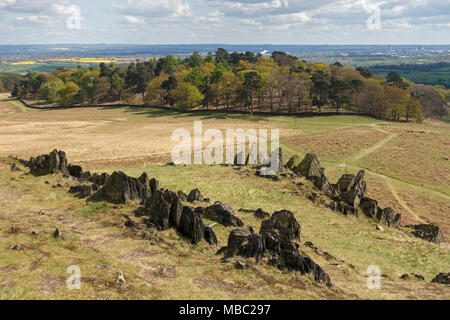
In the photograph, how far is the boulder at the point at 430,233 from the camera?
3497cm

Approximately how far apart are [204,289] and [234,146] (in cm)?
6009

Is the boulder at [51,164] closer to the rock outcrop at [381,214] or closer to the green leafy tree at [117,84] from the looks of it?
the rock outcrop at [381,214]

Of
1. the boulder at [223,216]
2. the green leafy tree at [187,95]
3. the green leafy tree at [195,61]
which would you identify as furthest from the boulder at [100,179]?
the green leafy tree at [195,61]

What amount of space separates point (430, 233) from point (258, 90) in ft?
325

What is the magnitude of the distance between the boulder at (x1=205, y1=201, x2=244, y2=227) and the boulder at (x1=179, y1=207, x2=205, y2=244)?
449 centimetres

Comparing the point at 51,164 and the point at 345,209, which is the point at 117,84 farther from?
the point at 345,209

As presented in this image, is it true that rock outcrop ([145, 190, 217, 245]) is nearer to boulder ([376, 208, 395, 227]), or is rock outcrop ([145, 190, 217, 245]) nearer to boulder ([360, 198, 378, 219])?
boulder ([360, 198, 378, 219])

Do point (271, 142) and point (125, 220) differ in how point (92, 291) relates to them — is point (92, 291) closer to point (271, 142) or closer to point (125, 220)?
point (125, 220)

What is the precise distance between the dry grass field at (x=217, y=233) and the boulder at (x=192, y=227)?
820mm

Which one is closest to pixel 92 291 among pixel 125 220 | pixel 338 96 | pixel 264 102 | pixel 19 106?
pixel 125 220

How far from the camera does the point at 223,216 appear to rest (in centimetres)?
3117

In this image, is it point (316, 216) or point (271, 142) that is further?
point (271, 142)
